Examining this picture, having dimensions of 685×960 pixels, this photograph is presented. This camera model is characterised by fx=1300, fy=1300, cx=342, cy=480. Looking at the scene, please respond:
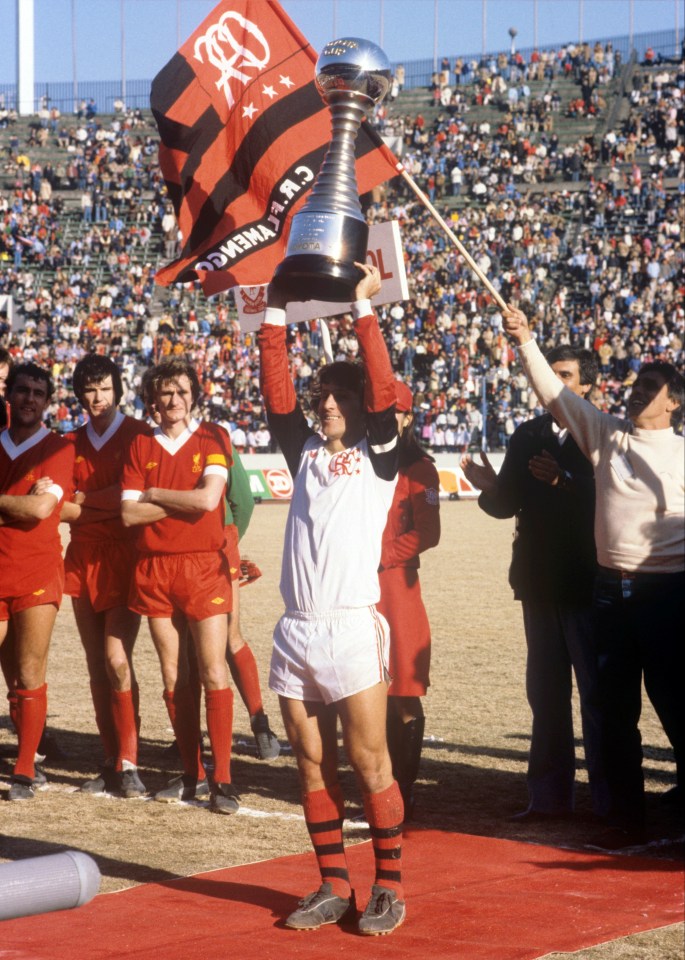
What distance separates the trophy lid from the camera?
450 cm

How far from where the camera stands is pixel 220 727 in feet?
19.8

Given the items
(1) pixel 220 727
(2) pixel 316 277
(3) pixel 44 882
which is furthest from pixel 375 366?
(3) pixel 44 882

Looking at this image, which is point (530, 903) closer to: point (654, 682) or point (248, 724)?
point (654, 682)

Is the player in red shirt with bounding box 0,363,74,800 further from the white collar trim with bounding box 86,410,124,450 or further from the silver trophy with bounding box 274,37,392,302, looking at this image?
the silver trophy with bounding box 274,37,392,302

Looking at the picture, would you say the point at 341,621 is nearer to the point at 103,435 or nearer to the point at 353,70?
the point at 353,70

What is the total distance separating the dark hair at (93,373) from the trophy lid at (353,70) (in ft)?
7.62

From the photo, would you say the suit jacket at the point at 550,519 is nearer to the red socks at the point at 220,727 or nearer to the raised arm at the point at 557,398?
the raised arm at the point at 557,398

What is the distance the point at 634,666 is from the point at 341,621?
166cm

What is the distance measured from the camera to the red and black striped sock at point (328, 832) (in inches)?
176

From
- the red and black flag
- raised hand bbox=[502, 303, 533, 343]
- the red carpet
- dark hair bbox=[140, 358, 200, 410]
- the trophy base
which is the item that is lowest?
the red carpet

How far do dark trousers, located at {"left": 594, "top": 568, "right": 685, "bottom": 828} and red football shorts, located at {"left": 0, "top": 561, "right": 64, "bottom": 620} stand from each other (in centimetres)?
255

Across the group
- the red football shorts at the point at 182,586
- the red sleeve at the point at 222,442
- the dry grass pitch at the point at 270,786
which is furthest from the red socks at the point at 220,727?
the red sleeve at the point at 222,442

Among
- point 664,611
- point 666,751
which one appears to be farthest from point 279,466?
point 664,611

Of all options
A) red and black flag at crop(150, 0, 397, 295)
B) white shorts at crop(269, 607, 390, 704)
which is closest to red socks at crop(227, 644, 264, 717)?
red and black flag at crop(150, 0, 397, 295)
